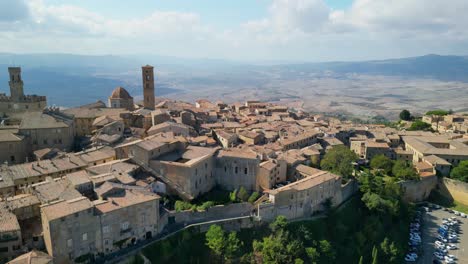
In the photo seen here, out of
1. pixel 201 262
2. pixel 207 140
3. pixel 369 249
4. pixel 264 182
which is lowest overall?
pixel 369 249

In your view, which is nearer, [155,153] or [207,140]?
[155,153]

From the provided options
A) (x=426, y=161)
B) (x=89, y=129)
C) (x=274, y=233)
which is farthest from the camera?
(x=426, y=161)

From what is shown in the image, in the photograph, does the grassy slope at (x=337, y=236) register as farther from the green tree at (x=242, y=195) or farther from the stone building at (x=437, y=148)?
the stone building at (x=437, y=148)

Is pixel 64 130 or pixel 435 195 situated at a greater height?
pixel 64 130

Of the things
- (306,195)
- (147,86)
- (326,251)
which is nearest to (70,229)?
(306,195)

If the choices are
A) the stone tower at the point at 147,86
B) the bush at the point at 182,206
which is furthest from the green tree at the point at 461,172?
the stone tower at the point at 147,86

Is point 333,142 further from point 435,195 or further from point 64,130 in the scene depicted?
point 64,130

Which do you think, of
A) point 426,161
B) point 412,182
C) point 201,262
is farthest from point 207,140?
point 426,161
